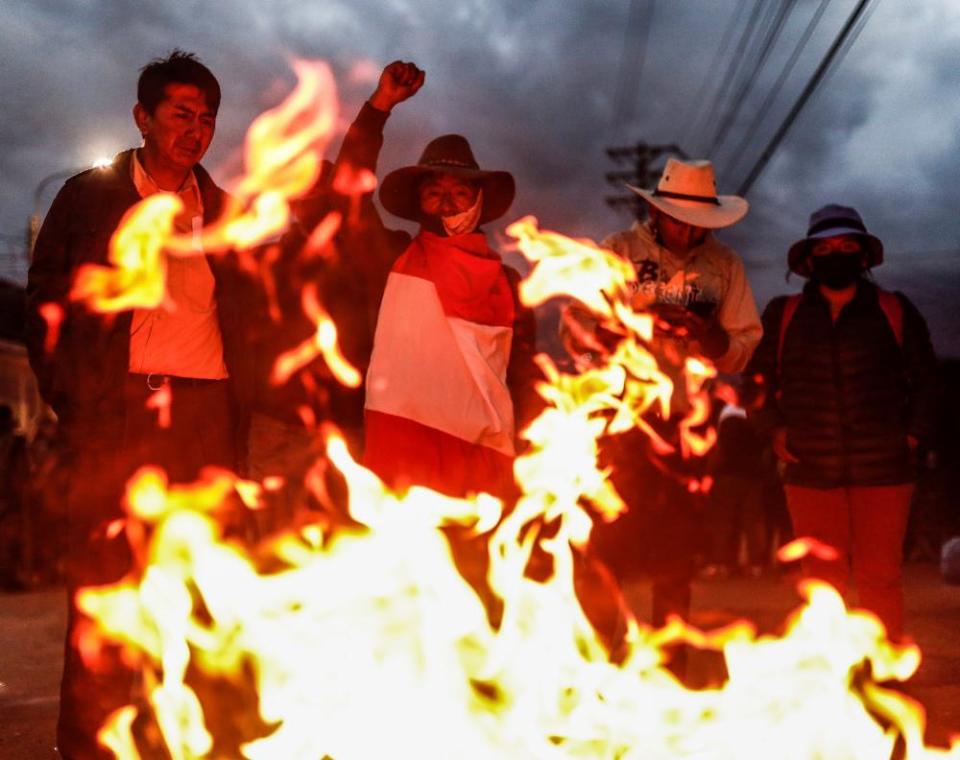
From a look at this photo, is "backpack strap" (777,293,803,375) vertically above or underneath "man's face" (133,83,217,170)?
underneath

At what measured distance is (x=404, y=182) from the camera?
4305 mm

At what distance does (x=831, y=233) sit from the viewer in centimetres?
467

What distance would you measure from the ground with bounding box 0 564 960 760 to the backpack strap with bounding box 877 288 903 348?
1654mm

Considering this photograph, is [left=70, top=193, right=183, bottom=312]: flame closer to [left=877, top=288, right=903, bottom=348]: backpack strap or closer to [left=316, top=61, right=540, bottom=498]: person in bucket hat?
[left=316, top=61, right=540, bottom=498]: person in bucket hat

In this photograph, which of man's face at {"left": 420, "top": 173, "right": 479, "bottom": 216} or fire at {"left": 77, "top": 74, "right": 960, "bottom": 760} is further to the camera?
man's face at {"left": 420, "top": 173, "right": 479, "bottom": 216}

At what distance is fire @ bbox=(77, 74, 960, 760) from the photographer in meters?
3.27

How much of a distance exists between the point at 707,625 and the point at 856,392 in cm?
344

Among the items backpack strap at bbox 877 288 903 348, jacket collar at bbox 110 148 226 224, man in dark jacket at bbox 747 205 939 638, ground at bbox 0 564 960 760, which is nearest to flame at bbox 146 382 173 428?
jacket collar at bbox 110 148 226 224

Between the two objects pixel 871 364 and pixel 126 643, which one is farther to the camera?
pixel 871 364

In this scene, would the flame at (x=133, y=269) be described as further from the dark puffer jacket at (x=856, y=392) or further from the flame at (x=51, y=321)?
the dark puffer jacket at (x=856, y=392)

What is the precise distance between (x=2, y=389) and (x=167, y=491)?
3038 centimetres

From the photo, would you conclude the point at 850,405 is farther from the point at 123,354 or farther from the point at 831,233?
the point at 123,354

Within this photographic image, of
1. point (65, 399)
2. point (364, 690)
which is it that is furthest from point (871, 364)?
point (65, 399)

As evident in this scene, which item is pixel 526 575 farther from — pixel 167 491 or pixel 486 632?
pixel 167 491
